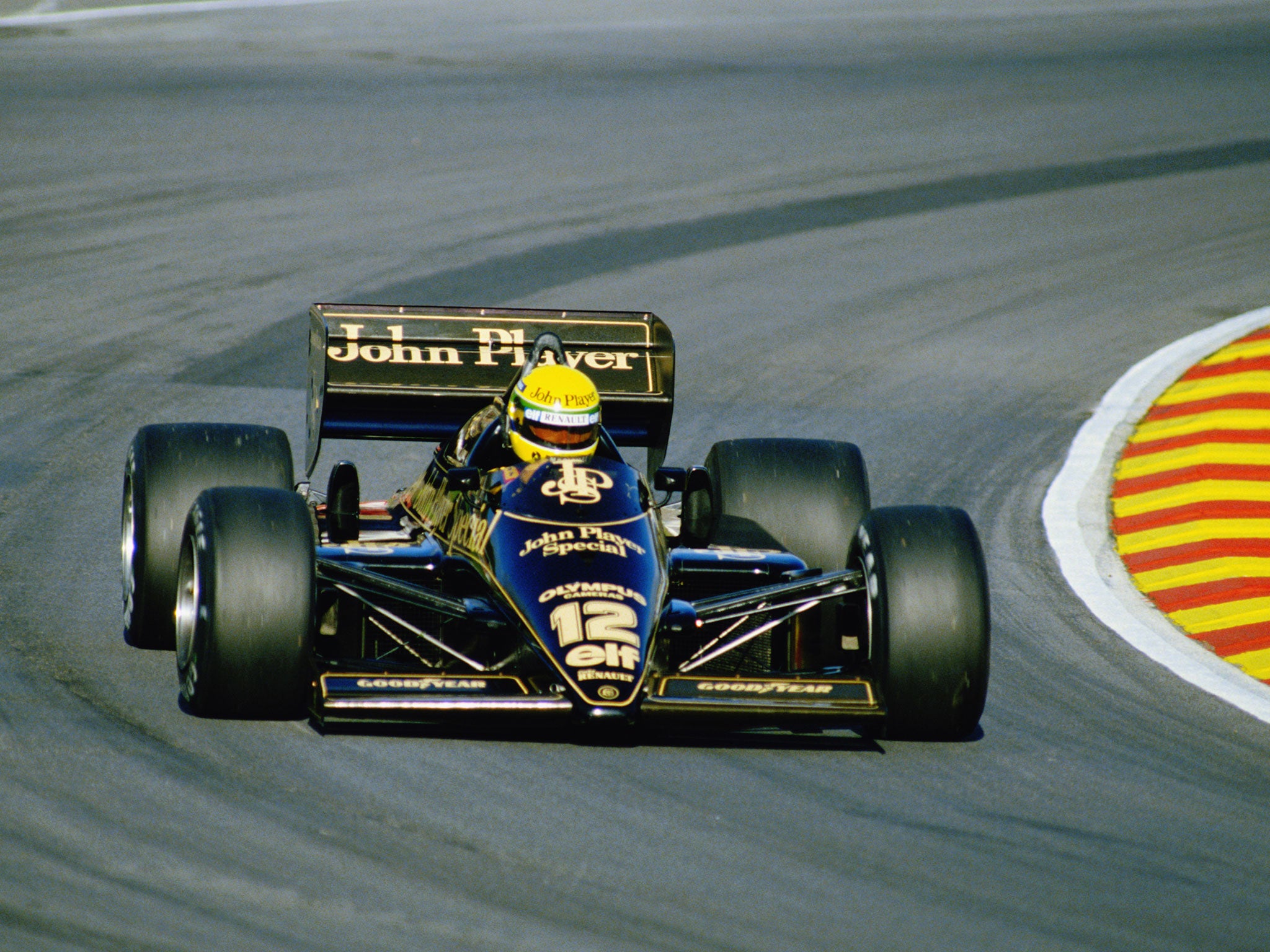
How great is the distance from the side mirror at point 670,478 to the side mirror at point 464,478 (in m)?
1.18

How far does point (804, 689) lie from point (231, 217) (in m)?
13.1

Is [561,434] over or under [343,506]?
over

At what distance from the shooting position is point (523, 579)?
7.69 meters

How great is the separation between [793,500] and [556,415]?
4.90 ft

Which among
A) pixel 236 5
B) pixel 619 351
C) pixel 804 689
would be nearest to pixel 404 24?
pixel 236 5

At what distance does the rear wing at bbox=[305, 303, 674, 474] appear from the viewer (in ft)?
33.1

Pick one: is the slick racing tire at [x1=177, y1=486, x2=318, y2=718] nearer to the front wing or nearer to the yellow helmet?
the front wing

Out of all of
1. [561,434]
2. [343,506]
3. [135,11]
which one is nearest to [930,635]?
[561,434]

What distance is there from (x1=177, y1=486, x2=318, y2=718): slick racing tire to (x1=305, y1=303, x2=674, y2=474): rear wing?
2597mm

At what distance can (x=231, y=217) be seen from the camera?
19188mm

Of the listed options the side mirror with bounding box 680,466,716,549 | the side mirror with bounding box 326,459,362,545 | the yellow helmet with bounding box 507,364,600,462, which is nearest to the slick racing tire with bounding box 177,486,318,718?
the yellow helmet with bounding box 507,364,600,462

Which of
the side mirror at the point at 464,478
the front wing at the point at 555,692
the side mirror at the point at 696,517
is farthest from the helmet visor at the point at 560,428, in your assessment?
the front wing at the point at 555,692

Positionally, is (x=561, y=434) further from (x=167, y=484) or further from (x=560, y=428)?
(x=167, y=484)

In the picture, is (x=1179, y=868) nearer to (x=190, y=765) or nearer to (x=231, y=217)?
(x=190, y=765)
